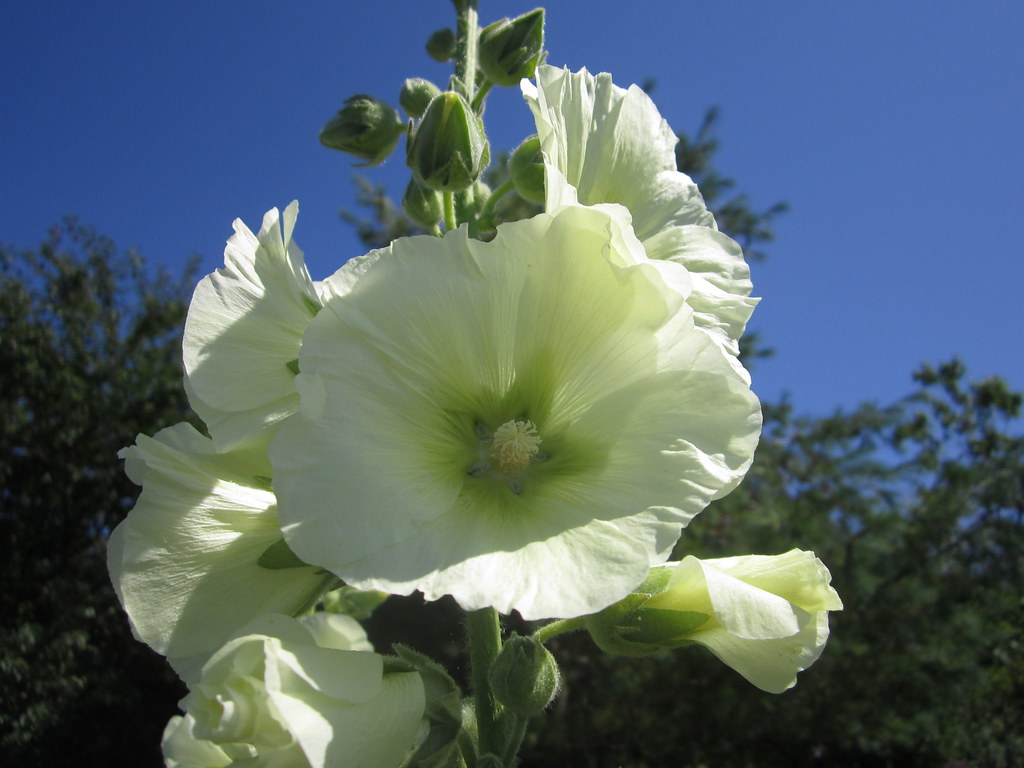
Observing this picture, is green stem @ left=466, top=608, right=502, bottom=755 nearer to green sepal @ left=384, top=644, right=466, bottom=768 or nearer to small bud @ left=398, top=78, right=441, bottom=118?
green sepal @ left=384, top=644, right=466, bottom=768

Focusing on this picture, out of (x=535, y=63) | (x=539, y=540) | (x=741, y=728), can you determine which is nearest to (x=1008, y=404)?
(x=741, y=728)

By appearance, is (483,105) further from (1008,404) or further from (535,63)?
(1008,404)

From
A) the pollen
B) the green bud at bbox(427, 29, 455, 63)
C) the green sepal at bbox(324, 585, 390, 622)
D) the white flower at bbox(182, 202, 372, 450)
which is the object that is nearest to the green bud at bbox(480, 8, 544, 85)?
the green bud at bbox(427, 29, 455, 63)

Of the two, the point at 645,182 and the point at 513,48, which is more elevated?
the point at 513,48

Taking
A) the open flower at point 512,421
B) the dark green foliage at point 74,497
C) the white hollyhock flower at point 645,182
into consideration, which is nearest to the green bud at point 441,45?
the white hollyhock flower at point 645,182

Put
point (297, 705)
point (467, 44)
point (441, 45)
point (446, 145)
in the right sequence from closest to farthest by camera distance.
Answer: point (297, 705) < point (446, 145) < point (467, 44) < point (441, 45)

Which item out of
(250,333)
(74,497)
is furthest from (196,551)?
(74,497)

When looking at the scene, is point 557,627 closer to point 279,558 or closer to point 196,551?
point 279,558

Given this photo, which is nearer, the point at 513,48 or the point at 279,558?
the point at 279,558
